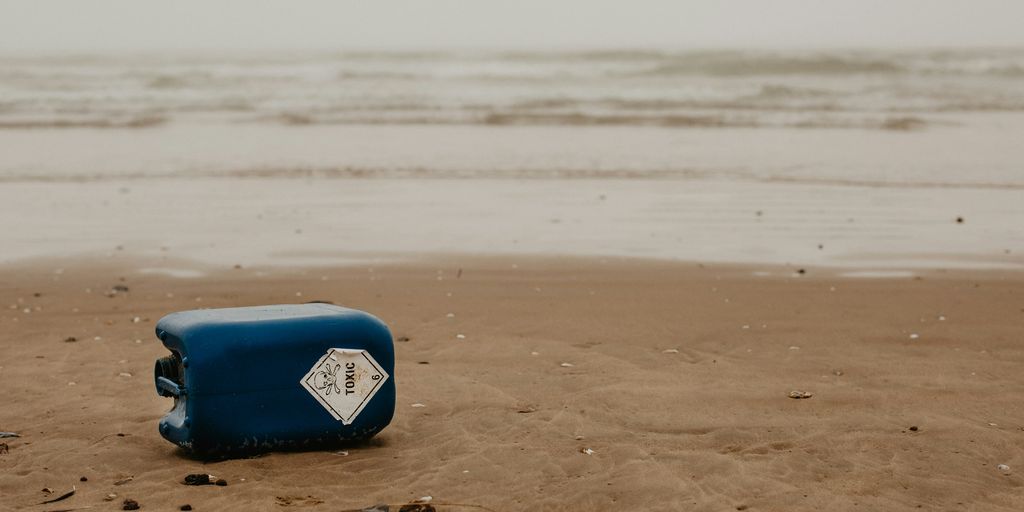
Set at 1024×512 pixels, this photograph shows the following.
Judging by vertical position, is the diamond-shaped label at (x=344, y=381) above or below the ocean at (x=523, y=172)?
above

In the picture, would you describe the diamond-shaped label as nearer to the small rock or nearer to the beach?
the beach

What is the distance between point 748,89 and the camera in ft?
113

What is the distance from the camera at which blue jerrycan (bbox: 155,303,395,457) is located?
450 cm

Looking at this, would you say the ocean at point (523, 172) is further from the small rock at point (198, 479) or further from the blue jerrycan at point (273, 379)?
the small rock at point (198, 479)

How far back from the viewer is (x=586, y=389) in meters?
5.82

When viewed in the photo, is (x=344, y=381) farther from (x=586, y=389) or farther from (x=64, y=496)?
(x=586, y=389)

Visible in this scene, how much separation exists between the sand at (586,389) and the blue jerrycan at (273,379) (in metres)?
0.13

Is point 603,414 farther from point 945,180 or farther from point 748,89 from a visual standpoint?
point 748,89

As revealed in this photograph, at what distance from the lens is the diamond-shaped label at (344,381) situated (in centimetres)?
472

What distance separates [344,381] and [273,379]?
301 millimetres

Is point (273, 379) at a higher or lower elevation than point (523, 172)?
higher

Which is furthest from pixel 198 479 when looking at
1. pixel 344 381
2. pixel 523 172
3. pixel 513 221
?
pixel 523 172

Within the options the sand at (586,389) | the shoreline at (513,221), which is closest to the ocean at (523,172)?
the shoreline at (513,221)

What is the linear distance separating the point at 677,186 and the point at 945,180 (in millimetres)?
3580
